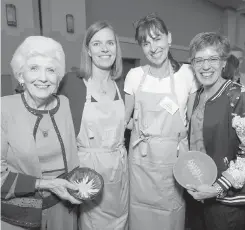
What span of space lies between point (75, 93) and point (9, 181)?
62cm

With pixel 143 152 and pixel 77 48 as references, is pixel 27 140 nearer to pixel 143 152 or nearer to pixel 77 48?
pixel 143 152

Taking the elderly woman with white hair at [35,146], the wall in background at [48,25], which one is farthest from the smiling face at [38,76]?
the wall in background at [48,25]

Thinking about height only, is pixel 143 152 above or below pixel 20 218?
above

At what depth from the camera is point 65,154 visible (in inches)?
47.2

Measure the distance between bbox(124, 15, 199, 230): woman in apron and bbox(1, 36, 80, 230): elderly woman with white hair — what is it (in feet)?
1.64

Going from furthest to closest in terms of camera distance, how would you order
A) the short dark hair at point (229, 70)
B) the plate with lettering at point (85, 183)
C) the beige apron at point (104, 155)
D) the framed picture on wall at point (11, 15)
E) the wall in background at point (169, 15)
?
1. the wall in background at point (169, 15)
2. the framed picture on wall at point (11, 15)
3. the short dark hair at point (229, 70)
4. the beige apron at point (104, 155)
5. the plate with lettering at point (85, 183)

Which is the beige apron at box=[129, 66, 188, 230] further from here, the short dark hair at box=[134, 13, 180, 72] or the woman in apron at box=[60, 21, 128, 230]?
the short dark hair at box=[134, 13, 180, 72]

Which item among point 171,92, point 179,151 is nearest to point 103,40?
point 171,92

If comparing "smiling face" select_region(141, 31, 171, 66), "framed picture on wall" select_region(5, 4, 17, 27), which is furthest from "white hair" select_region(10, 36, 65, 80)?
"framed picture on wall" select_region(5, 4, 17, 27)

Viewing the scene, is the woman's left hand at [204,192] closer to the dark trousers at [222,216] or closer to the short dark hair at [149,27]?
the dark trousers at [222,216]

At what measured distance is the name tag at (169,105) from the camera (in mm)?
1491

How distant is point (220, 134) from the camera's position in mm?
1260

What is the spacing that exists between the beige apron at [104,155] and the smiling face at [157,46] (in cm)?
39

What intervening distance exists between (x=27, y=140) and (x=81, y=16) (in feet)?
9.05
